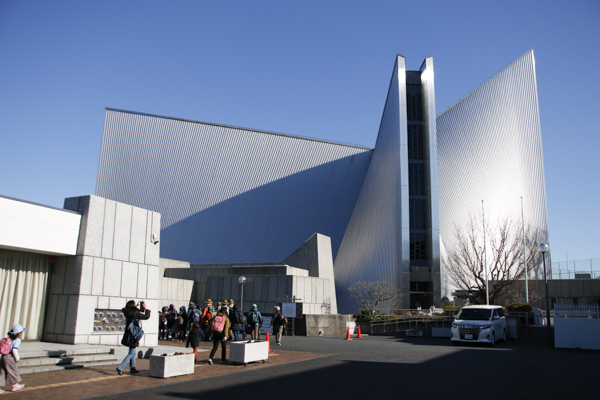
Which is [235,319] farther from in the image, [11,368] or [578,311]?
[578,311]

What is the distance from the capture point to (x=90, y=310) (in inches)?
499

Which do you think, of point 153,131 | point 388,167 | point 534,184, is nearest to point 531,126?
point 534,184

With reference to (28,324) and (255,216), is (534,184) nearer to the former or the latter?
(255,216)

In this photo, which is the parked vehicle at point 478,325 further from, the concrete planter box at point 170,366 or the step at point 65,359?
the step at point 65,359

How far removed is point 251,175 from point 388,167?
45.9 feet

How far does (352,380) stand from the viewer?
9.21 metres

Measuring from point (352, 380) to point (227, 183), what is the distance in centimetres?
3740

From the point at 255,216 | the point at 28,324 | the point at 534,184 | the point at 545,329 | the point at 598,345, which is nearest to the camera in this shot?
the point at 28,324

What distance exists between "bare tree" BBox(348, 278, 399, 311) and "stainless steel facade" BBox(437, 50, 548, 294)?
445 inches

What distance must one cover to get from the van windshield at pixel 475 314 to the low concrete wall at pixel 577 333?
2472 millimetres

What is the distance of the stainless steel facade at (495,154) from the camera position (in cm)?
4131

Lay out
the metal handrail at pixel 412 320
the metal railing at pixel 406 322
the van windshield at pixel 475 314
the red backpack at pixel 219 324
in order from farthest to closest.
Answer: the metal handrail at pixel 412 320 < the metal railing at pixel 406 322 < the van windshield at pixel 475 314 < the red backpack at pixel 219 324

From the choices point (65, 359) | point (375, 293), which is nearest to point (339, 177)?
point (375, 293)

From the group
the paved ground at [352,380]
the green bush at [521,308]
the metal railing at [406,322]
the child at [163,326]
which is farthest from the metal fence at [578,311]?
the child at [163,326]
